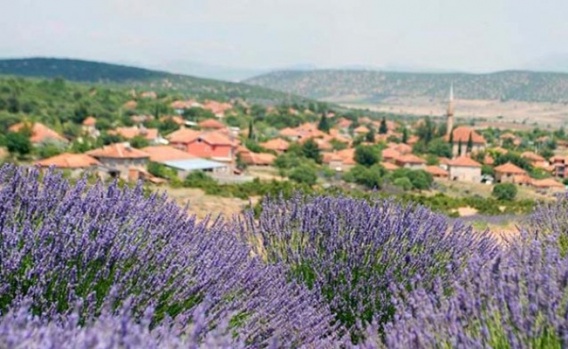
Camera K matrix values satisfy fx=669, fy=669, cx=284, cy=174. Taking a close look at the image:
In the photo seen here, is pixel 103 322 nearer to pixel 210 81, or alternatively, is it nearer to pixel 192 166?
pixel 192 166

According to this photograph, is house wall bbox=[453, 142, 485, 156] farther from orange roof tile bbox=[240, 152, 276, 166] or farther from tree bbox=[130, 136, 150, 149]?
tree bbox=[130, 136, 150, 149]

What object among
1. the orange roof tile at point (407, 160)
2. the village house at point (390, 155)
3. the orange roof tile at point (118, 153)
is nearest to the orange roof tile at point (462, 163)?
the orange roof tile at point (407, 160)

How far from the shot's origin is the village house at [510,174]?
188ft

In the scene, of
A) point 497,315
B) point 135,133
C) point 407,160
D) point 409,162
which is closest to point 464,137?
point 407,160

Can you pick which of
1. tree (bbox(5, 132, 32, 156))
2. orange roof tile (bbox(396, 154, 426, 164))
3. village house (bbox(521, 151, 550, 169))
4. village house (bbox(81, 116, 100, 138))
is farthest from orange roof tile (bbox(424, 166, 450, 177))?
tree (bbox(5, 132, 32, 156))

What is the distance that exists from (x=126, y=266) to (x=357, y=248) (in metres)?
1.35

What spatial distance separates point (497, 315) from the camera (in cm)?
195

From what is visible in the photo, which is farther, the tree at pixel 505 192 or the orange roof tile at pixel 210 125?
the orange roof tile at pixel 210 125

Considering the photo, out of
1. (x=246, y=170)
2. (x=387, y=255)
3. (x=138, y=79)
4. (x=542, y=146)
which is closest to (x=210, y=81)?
(x=138, y=79)

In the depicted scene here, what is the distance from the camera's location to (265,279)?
298 centimetres

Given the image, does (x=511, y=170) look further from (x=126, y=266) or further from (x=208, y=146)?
(x=126, y=266)

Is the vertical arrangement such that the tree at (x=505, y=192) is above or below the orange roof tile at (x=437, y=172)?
above

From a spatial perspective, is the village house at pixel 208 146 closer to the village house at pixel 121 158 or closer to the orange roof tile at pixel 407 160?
the village house at pixel 121 158

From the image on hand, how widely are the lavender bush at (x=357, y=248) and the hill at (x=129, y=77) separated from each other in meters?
161
